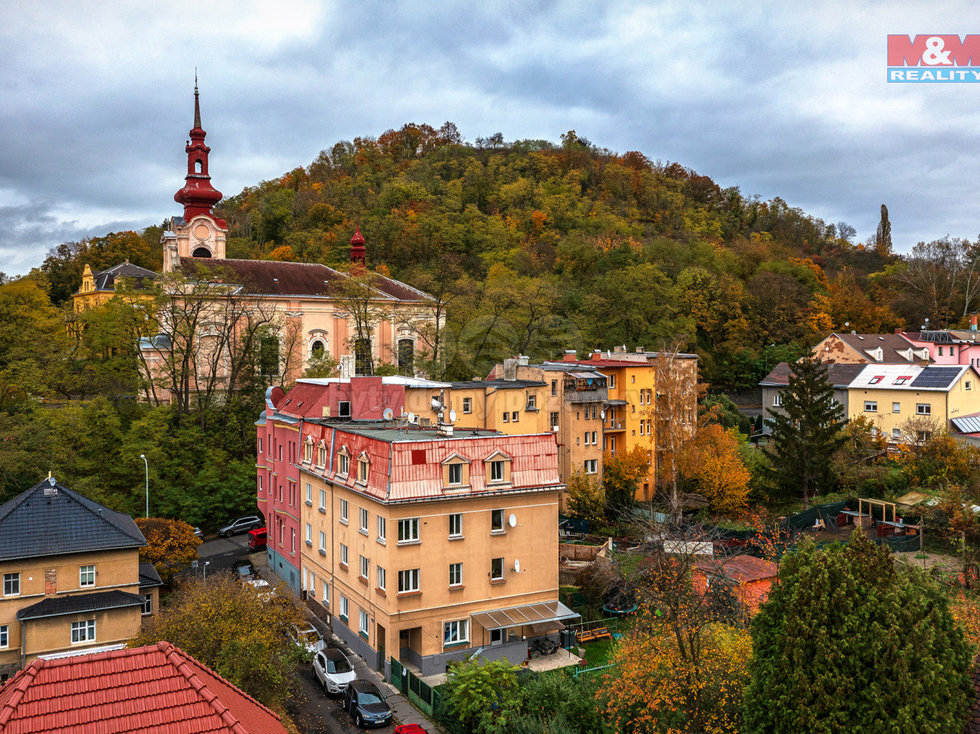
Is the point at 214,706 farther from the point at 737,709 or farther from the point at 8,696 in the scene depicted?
the point at 737,709

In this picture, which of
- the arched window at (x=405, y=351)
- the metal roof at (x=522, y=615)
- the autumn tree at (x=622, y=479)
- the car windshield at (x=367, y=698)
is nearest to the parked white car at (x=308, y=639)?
the car windshield at (x=367, y=698)

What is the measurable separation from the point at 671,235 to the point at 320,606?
7266cm

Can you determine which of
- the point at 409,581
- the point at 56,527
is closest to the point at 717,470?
the point at 409,581

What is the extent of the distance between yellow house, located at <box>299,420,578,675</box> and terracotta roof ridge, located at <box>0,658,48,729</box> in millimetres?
15570

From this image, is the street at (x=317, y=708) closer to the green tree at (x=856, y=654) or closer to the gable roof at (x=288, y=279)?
the green tree at (x=856, y=654)

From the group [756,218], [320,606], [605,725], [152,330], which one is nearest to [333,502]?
[320,606]

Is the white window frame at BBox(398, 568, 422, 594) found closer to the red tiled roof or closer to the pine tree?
the red tiled roof

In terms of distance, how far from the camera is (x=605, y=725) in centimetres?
1880

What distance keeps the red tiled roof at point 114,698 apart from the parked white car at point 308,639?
1577cm

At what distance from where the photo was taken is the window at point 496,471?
25812mm

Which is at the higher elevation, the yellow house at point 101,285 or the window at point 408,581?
the yellow house at point 101,285

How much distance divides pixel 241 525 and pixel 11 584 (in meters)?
16.8

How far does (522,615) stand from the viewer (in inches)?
1005

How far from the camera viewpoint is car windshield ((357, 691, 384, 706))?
21672mm
